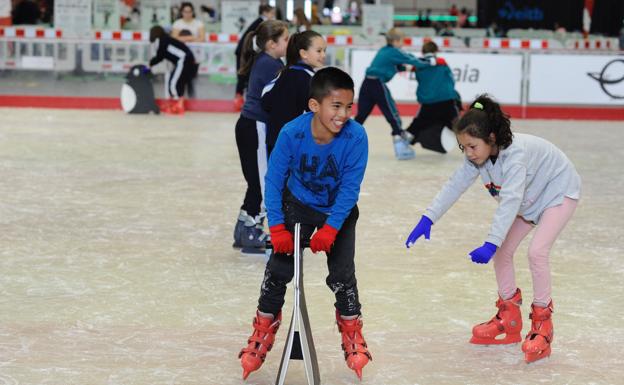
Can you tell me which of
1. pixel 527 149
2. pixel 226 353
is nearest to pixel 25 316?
pixel 226 353

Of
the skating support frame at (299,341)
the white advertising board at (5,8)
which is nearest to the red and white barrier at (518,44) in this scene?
the white advertising board at (5,8)

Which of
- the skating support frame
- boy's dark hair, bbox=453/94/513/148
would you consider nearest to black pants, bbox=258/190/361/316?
the skating support frame

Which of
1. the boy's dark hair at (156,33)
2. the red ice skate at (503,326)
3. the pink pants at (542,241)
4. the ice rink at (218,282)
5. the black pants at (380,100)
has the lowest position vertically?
the ice rink at (218,282)

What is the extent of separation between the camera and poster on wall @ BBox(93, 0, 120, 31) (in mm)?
14438

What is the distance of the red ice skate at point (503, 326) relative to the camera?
4.03 metres

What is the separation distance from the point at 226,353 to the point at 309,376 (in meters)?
0.61

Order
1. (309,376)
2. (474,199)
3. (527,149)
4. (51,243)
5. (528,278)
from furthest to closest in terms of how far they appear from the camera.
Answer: (474,199) < (51,243) < (528,278) < (527,149) < (309,376)

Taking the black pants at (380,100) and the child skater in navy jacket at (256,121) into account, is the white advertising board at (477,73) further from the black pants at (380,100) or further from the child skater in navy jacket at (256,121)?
the child skater in navy jacket at (256,121)

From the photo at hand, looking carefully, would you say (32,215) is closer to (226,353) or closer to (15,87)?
(226,353)

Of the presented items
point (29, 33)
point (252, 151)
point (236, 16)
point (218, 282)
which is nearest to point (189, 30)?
point (236, 16)

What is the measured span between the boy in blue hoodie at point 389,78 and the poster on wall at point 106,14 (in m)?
6.01

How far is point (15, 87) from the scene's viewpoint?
1410 centimetres

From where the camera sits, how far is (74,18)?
14211mm

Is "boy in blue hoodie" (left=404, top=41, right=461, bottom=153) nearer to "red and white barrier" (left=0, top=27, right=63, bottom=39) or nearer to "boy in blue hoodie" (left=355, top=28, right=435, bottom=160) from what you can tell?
"boy in blue hoodie" (left=355, top=28, right=435, bottom=160)
